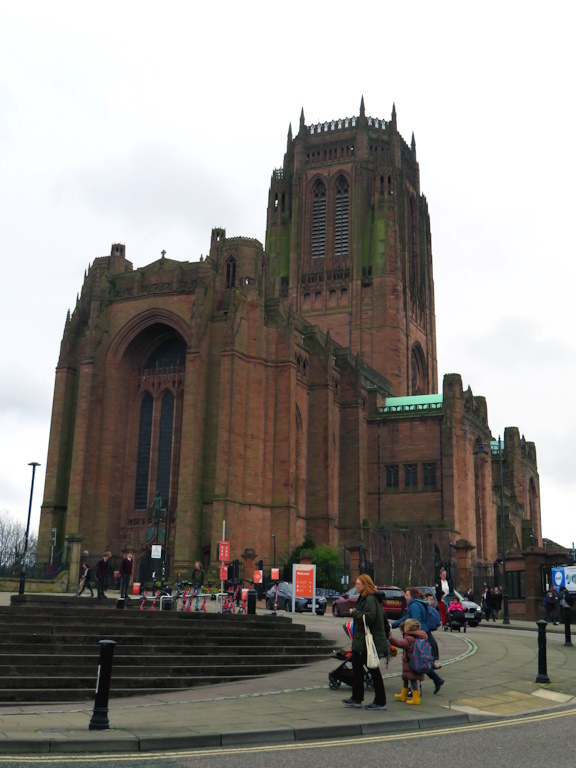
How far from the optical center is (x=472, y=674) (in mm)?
15781

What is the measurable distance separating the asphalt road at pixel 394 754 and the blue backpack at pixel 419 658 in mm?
1831

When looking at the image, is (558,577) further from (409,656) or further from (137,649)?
(409,656)

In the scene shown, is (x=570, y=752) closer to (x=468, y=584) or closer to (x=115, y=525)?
(x=468, y=584)

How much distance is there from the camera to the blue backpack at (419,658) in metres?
12.6

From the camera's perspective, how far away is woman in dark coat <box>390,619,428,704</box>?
495 inches

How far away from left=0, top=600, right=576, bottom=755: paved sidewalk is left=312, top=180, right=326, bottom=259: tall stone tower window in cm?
6836

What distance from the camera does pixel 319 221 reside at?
84.7 meters

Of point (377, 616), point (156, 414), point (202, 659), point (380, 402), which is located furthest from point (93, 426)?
point (377, 616)

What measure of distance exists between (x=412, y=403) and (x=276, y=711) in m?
58.9

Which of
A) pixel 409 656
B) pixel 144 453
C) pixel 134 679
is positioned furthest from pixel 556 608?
pixel 144 453

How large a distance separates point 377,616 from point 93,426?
4548 centimetres

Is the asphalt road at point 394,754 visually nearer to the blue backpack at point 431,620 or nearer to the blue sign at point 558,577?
the blue backpack at point 431,620

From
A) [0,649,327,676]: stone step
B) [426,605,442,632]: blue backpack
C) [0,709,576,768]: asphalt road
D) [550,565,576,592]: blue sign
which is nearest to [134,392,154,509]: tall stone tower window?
[550,565,576,592]: blue sign

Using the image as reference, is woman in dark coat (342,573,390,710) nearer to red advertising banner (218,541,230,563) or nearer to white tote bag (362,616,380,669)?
white tote bag (362,616,380,669)
